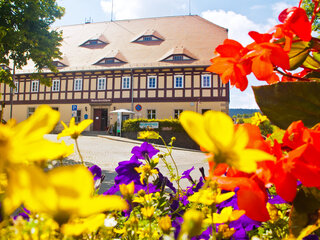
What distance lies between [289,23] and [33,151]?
0.43 m

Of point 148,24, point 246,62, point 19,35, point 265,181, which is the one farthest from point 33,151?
point 148,24

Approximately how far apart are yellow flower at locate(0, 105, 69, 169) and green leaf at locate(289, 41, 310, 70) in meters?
0.49

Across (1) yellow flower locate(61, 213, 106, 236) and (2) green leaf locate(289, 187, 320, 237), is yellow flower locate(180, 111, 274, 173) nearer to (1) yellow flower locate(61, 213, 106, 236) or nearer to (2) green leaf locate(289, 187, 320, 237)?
(1) yellow flower locate(61, 213, 106, 236)

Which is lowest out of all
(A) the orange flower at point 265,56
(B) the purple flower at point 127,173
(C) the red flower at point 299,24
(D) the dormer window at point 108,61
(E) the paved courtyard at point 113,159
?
(E) the paved courtyard at point 113,159

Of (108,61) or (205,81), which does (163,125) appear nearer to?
(205,81)

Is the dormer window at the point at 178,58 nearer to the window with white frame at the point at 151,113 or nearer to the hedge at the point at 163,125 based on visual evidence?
the window with white frame at the point at 151,113

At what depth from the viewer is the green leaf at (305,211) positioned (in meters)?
0.37

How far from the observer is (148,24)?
838 inches

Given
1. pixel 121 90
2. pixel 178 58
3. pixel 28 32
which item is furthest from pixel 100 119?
pixel 28 32

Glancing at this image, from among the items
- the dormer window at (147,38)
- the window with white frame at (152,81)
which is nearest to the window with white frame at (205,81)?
the window with white frame at (152,81)

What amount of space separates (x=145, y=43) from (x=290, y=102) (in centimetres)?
2000

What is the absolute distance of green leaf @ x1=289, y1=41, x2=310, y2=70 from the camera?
0.51 m

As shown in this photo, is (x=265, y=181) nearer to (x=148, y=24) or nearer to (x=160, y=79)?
(x=160, y=79)

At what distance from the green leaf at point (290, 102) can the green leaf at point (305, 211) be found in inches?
6.2
